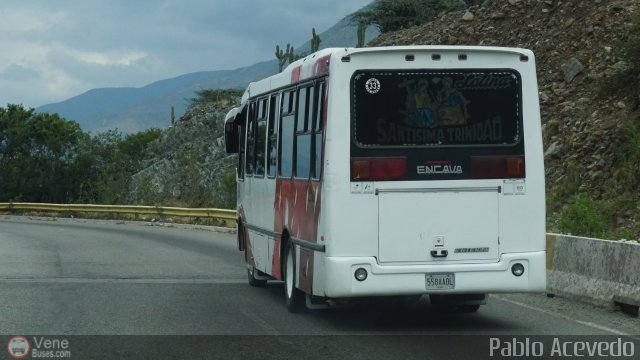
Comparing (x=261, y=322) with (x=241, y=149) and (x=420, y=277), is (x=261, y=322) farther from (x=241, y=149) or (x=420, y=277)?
(x=241, y=149)

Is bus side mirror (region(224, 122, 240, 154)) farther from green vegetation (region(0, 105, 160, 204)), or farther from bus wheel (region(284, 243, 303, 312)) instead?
green vegetation (region(0, 105, 160, 204))

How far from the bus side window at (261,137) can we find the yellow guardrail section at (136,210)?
718 inches

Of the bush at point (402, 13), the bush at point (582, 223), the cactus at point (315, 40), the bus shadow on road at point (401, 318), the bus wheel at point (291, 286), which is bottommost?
the bus shadow on road at point (401, 318)

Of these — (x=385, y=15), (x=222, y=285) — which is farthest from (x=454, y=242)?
(x=385, y=15)

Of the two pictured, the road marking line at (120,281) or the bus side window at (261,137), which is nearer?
the bus side window at (261,137)

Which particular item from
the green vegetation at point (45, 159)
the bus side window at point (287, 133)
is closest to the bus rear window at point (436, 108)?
the bus side window at point (287, 133)

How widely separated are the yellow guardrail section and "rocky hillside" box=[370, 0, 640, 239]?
34.2 feet

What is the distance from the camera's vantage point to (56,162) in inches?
3317

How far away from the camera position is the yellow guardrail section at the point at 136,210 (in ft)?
117

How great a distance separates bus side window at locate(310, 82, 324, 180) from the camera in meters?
11.9

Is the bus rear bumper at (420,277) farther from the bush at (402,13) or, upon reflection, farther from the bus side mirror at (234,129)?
the bush at (402,13)
